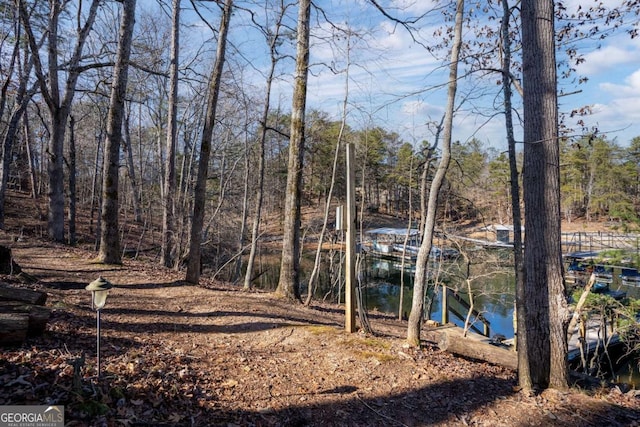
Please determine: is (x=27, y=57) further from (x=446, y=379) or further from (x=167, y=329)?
(x=446, y=379)

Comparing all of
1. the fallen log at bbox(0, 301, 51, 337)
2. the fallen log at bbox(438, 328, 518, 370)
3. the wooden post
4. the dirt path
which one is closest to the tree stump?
the dirt path

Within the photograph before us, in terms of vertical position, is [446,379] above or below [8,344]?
below

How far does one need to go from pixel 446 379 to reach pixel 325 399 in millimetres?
1427

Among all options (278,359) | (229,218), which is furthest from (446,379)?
(229,218)

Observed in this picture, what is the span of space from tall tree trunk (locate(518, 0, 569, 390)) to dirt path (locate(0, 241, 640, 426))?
377 mm

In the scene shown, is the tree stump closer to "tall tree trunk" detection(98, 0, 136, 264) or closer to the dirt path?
the dirt path

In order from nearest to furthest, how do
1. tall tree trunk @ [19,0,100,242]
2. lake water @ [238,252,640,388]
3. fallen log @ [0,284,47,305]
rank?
1. fallen log @ [0,284,47,305]
2. tall tree trunk @ [19,0,100,242]
3. lake water @ [238,252,640,388]

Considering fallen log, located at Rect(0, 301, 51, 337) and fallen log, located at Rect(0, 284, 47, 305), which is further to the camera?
fallen log, located at Rect(0, 284, 47, 305)

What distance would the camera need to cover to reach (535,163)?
3.93m

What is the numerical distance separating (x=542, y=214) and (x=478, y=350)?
1919 millimetres

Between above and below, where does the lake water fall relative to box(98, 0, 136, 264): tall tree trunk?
below

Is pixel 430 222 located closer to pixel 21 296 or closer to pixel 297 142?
pixel 297 142

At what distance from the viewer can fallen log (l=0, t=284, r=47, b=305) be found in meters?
3.52

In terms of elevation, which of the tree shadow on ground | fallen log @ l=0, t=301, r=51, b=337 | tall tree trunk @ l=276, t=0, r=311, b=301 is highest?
tall tree trunk @ l=276, t=0, r=311, b=301
